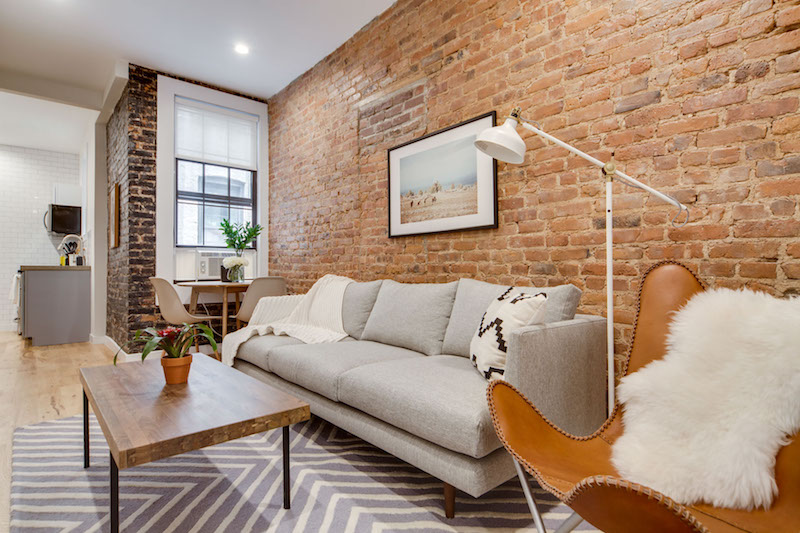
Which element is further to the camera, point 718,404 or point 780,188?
point 780,188

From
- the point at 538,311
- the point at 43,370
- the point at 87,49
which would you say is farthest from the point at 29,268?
the point at 538,311

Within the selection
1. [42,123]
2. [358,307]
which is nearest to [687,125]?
[358,307]

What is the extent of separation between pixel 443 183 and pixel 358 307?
1.09 metres

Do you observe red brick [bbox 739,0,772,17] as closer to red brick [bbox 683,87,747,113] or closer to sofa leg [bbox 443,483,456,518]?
red brick [bbox 683,87,747,113]

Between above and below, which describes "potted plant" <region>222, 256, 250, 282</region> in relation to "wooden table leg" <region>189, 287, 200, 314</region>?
above

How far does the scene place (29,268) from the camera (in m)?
5.66

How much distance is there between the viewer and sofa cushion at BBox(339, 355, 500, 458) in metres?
1.52

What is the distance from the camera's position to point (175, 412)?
62.1 inches

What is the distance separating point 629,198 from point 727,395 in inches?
49.7

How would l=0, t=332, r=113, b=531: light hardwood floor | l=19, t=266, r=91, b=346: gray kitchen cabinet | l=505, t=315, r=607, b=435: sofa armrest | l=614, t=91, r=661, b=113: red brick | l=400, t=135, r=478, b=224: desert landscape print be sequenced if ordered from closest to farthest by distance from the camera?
l=505, t=315, r=607, b=435: sofa armrest < l=614, t=91, r=661, b=113: red brick < l=0, t=332, r=113, b=531: light hardwood floor < l=400, t=135, r=478, b=224: desert landscape print < l=19, t=266, r=91, b=346: gray kitchen cabinet

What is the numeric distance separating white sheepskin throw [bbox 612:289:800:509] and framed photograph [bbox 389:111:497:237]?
1.57m

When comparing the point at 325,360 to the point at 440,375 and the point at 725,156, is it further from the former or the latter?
the point at 725,156

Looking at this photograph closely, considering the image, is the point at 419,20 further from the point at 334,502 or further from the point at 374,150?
the point at 334,502

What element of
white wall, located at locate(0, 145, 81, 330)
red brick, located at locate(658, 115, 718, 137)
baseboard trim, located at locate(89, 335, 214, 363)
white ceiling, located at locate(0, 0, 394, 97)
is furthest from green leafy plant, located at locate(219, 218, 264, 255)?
white wall, located at locate(0, 145, 81, 330)
